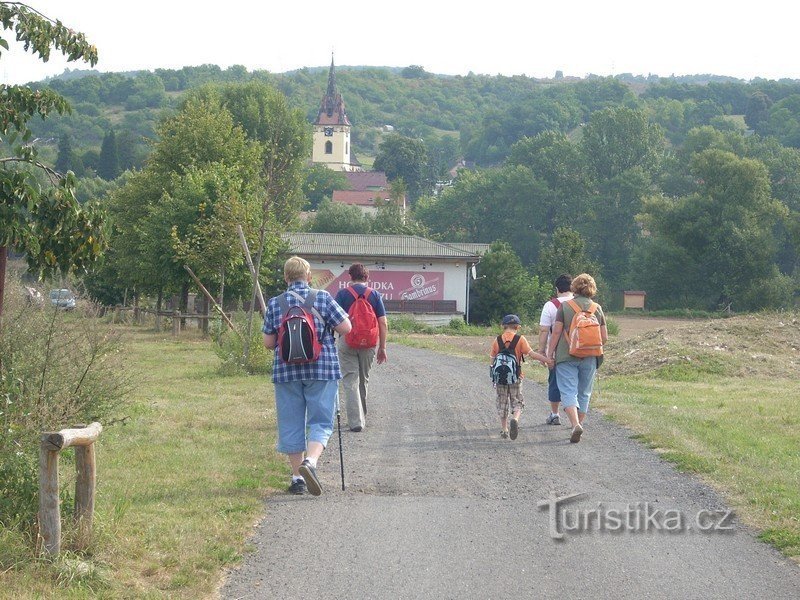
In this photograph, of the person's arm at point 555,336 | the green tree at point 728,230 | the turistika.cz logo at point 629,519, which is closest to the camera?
the turistika.cz logo at point 629,519

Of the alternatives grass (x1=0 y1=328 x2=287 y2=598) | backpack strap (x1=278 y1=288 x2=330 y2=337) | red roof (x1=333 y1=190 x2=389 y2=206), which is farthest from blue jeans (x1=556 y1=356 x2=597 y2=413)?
red roof (x1=333 y1=190 x2=389 y2=206)

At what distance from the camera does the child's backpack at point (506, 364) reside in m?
11.6

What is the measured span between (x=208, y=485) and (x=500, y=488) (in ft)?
7.62

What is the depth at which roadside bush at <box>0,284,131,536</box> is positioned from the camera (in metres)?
6.38

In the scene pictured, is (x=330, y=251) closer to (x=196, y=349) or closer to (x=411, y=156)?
(x=196, y=349)

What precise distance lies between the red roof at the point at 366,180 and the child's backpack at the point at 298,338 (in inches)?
6116

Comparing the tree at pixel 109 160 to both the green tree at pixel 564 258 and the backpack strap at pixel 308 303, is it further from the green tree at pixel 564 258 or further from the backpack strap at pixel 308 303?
the backpack strap at pixel 308 303

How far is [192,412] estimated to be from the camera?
13.5 metres

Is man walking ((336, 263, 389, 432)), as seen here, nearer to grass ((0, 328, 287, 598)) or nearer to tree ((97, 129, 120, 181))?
grass ((0, 328, 287, 598))

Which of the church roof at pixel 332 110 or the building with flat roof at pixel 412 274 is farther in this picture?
the church roof at pixel 332 110

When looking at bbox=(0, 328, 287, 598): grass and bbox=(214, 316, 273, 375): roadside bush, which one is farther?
bbox=(214, 316, 273, 375): roadside bush

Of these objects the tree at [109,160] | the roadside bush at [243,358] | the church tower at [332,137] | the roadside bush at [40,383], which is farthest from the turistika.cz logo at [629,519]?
the church tower at [332,137]

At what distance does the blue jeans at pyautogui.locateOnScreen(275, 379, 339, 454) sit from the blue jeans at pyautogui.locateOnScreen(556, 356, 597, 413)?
3.82 m

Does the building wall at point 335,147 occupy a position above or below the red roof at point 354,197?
above
